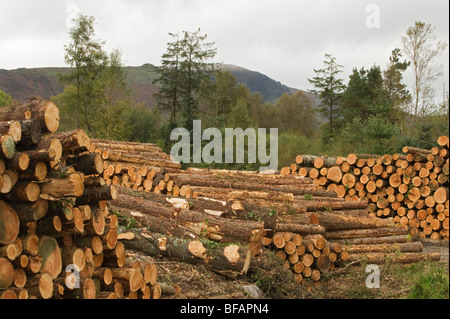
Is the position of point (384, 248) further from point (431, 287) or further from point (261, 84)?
point (261, 84)

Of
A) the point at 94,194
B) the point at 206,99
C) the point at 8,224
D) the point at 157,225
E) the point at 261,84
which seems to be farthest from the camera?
the point at 261,84

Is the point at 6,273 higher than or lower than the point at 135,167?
lower

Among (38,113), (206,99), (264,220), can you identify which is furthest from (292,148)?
(38,113)

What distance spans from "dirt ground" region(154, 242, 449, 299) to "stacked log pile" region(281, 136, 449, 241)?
2902 mm

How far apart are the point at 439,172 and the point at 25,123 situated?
1023 cm

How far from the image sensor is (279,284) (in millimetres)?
6516

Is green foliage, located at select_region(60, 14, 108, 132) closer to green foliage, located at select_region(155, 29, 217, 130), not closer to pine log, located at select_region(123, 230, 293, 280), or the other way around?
green foliage, located at select_region(155, 29, 217, 130)

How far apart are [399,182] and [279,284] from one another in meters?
6.77

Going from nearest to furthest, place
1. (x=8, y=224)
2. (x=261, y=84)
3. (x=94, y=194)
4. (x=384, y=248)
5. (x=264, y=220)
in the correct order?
(x=8, y=224) → (x=94, y=194) → (x=264, y=220) → (x=384, y=248) → (x=261, y=84)

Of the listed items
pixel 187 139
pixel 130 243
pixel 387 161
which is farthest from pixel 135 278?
pixel 187 139

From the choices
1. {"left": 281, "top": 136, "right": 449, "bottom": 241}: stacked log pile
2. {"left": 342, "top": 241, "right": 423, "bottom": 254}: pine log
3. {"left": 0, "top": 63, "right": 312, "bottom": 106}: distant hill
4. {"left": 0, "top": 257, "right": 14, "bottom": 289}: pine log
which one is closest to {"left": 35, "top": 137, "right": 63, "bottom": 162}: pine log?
{"left": 0, "top": 257, "right": 14, "bottom": 289}: pine log

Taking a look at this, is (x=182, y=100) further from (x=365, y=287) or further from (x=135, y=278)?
(x=135, y=278)

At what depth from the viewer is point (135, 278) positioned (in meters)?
4.83

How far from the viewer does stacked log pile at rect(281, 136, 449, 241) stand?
1123cm
